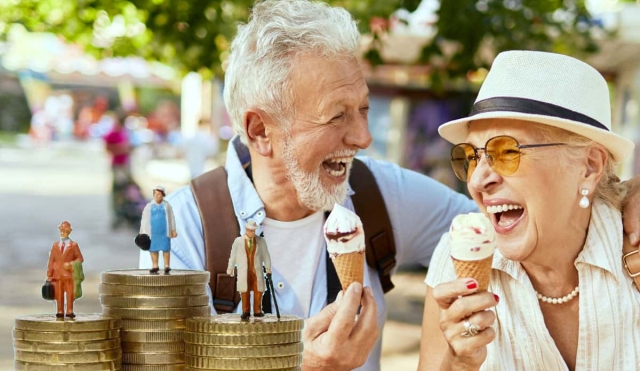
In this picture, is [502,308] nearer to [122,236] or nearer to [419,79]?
[419,79]

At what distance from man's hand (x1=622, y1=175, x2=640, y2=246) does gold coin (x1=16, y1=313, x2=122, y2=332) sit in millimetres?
1852

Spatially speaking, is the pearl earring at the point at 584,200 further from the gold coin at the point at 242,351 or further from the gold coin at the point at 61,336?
the gold coin at the point at 61,336

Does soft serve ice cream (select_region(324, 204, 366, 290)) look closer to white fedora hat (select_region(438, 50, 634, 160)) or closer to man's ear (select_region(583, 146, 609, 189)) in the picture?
white fedora hat (select_region(438, 50, 634, 160))

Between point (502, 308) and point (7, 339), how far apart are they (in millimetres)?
8219

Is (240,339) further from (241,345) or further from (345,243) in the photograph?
(345,243)

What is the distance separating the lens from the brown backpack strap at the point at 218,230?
3910mm

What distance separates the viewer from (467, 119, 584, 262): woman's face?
3340 millimetres

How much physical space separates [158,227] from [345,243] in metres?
0.63

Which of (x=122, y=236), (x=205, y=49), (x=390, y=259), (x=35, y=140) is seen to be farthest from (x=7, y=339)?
(x=35, y=140)

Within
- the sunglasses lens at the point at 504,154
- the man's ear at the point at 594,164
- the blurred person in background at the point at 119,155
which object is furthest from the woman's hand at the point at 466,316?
the blurred person in background at the point at 119,155

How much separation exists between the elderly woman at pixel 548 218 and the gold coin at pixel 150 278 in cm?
81

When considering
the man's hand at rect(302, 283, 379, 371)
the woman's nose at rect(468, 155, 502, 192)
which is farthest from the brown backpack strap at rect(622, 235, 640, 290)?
the man's hand at rect(302, 283, 379, 371)

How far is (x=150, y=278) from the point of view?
2.90m

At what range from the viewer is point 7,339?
1067 cm
